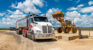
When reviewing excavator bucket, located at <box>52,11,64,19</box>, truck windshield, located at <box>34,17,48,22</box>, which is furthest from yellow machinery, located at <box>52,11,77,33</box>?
truck windshield, located at <box>34,17,48,22</box>

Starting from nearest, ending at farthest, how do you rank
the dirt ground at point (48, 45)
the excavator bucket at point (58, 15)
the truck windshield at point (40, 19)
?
1. the dirt ground at point (48, 45)
2. the truck windshield at point (40, 19)
3. the excavator bucket at point (58, 15)

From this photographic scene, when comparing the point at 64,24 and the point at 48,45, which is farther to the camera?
the point at 64,24

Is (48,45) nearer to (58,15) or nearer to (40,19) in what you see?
(40,19)

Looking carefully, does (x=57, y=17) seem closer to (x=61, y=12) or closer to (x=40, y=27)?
(x=61, y=12)

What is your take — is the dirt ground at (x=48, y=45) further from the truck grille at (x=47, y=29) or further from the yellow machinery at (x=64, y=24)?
the yellow machinery at (x=64, y=24)

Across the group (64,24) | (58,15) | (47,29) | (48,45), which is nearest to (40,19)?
(47,29)

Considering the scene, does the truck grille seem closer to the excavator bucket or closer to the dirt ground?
the dirt ground

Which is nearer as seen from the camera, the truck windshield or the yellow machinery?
the truck windshield

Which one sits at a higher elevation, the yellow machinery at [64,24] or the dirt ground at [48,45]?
the yellow machinery at [64,24]

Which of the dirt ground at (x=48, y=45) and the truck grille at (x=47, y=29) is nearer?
the dirt ground at (x=48, y=45)

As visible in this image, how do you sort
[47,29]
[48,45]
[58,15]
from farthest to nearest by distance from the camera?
[58,15] < [47,29] < [48,45]

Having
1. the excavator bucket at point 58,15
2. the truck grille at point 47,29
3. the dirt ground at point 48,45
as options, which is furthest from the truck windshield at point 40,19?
the excavator bucket at point 58,15

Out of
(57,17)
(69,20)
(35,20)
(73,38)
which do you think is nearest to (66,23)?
(69,20)

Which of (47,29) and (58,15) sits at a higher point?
(58,15)
